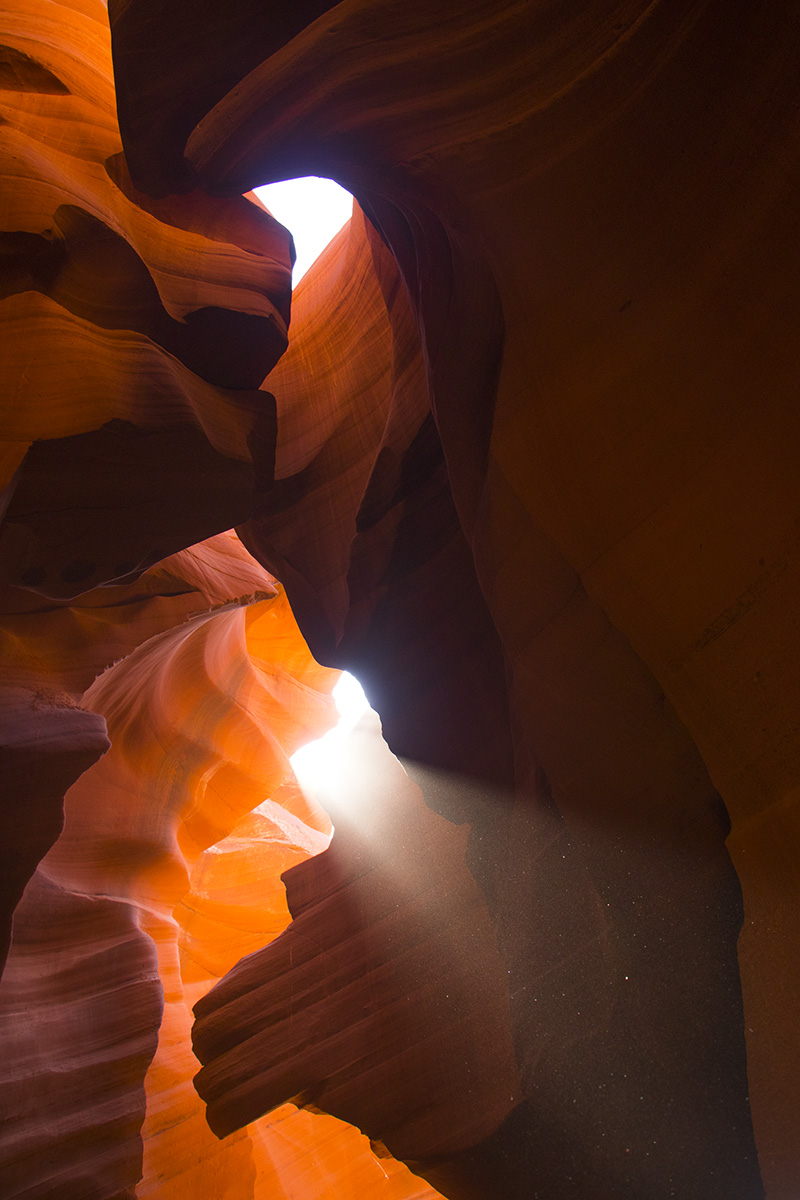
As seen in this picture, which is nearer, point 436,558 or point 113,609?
point 436,558

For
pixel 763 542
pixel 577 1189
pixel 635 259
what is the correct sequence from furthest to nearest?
1. pixel 577 1189
2. pixel 635 259
3. pixel 763 542

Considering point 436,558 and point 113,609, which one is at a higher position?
point 436,558

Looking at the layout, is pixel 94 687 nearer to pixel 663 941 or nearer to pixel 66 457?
pixel 66 457

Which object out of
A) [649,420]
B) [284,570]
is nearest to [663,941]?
[649,420]

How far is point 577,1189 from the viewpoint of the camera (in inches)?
164

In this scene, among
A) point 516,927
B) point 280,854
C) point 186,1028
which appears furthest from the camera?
point 280,854

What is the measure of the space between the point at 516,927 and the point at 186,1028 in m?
5.96

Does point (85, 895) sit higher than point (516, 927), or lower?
lower

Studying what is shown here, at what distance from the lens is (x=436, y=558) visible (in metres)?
6.04

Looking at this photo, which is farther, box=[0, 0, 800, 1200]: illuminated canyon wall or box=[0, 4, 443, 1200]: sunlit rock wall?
box=[0, 4, 443, 1200]: sunlit rock wall

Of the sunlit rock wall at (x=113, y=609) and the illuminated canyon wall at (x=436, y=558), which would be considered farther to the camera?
the sunlit rock wall at (x=113, y=609)

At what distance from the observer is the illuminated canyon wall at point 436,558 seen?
8.40 feet

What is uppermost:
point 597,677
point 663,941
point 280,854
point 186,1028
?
point 597,677

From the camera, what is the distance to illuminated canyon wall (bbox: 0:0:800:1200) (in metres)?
2.56
